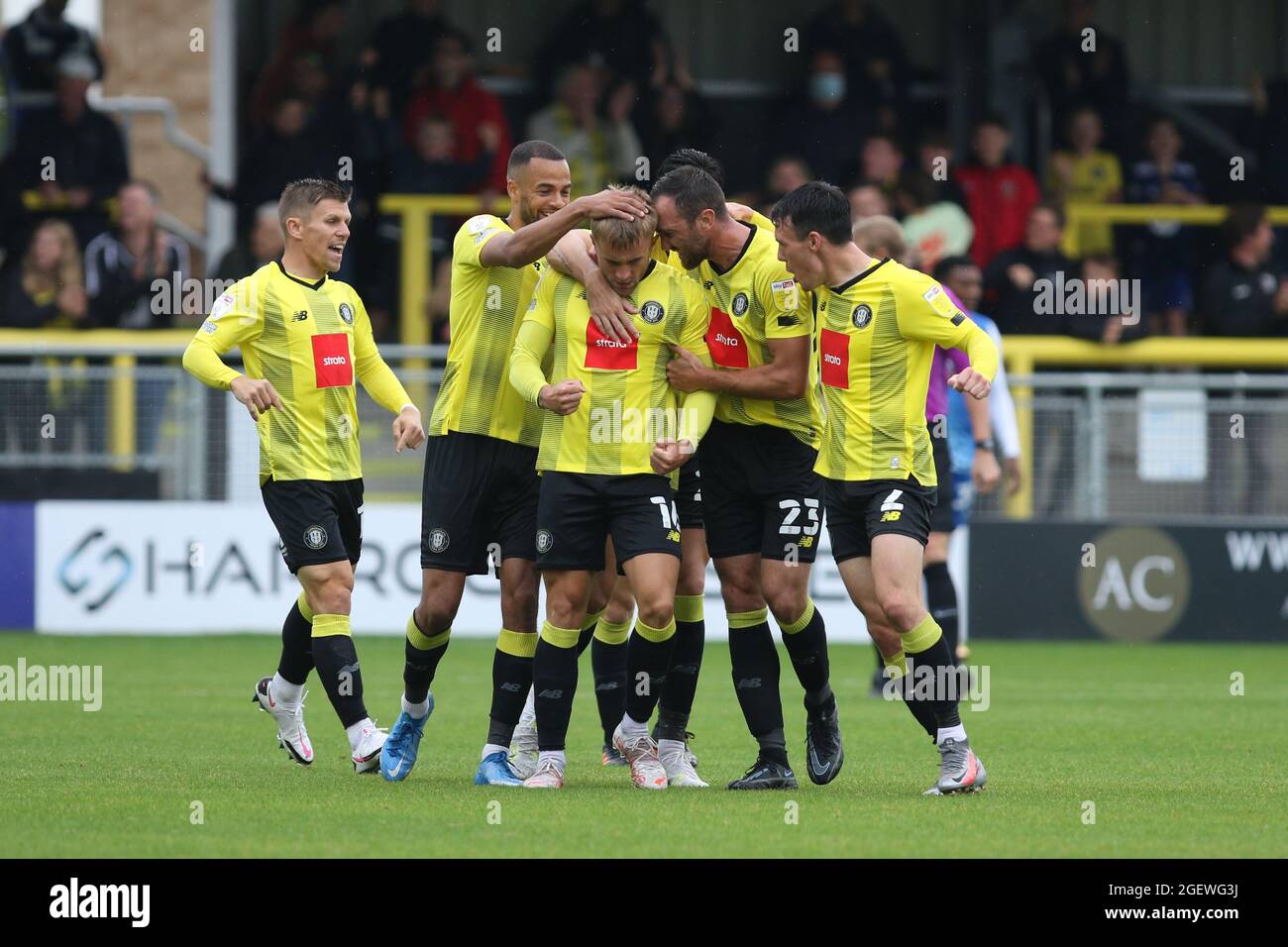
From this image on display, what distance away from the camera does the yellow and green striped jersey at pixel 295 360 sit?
26.3ft

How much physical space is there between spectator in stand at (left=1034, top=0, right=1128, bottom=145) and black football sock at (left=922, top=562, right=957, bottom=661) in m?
8.60

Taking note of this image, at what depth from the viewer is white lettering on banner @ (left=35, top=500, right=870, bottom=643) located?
14.3 meters

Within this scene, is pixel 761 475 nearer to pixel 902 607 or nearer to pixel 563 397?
pixel 902 607

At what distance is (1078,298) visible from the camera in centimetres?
1573

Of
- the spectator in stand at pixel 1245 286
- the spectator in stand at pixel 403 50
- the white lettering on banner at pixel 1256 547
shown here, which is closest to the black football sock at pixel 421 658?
the white lettering on banner at pixel 1256 547

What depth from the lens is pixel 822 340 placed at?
7695mm

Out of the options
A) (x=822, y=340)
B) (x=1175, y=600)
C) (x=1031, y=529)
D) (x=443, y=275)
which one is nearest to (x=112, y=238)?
(x=443, y=275)

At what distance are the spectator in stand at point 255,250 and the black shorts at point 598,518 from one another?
7.38m

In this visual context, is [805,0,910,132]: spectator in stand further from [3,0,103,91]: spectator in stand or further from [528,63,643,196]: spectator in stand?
[3,0,103,91]: spectator in stand

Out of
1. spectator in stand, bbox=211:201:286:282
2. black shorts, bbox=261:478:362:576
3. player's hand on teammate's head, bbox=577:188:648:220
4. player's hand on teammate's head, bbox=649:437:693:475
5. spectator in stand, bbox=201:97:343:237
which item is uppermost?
spectator in stand, bbox=201:97:343:237

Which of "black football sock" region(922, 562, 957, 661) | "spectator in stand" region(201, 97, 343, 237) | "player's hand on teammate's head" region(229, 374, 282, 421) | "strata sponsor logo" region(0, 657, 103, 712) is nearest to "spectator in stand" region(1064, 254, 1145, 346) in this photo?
"black football sock" region(922, 562, 957, 661)

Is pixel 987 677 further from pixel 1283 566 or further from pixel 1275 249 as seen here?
pixel 1275 249
